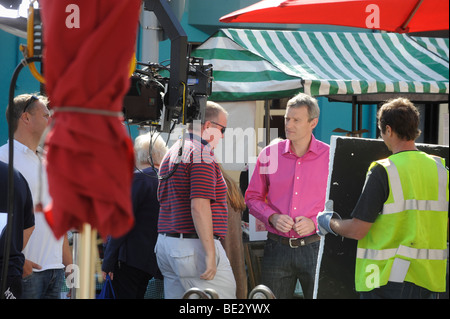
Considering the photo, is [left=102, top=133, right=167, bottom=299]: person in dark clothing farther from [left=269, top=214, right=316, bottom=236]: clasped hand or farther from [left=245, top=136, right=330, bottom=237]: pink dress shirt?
[left=269, top=214, right=316, bottom=236]: clasped hand

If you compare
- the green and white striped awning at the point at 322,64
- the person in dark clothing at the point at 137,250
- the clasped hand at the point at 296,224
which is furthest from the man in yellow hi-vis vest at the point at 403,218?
the green and white striped awning at the point at 322,64

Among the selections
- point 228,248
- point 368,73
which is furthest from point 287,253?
point 368,73

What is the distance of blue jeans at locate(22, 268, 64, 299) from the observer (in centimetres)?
384

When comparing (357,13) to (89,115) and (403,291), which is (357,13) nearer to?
(403,291)

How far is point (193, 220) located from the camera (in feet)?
12.5

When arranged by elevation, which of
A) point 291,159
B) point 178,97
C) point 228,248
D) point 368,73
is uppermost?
point 368,73

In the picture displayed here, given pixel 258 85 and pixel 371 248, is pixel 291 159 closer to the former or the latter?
pixel 371 248

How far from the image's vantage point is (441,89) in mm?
7211

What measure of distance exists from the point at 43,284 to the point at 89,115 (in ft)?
8.20

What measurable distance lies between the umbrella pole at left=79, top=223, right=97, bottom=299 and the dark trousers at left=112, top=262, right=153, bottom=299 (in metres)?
3.05

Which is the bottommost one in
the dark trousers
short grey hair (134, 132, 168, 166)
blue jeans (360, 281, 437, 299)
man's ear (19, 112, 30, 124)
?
the dark trousers

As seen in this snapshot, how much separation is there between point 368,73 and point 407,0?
120 inches

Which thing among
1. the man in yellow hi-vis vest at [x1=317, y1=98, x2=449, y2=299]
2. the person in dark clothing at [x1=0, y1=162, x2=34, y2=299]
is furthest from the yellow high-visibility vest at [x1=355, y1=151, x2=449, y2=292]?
the person in dark clothing at [x1=0, y1=162, x2=34, y2=299]

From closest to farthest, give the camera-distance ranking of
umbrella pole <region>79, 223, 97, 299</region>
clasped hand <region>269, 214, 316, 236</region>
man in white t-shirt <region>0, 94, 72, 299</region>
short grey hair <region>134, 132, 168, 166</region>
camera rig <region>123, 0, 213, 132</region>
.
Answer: umbrella pole <region>79, 223, 97, 299</region> → camera rig <region>123, 0, 213, 132</region> → man in white t-shirt <region>0, 94, 72, 299</region> → clasped hand <region>269, 214, 316, 236</region> → short grey hair <region>134, 132, 168, 166</region>
